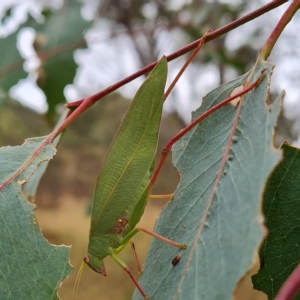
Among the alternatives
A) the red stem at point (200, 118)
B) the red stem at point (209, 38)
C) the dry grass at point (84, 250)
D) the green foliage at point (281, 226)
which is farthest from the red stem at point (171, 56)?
the dry grass at point (84, 250)

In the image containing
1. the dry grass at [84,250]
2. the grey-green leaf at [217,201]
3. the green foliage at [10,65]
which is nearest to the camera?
the grey-green leaf at [217,201]

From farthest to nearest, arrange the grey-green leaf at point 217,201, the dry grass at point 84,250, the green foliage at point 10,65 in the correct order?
the dry grass at point 84,250 < the green foliage at point 10,65 < the grey-green leaf at point 217,201

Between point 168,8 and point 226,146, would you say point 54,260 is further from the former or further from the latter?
point 168,8

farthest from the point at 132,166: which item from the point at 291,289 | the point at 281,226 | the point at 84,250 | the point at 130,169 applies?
the point at 84,250

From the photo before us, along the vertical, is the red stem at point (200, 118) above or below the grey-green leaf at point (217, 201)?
above

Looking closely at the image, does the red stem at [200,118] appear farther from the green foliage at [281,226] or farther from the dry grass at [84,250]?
the dry grass at [84,250]
